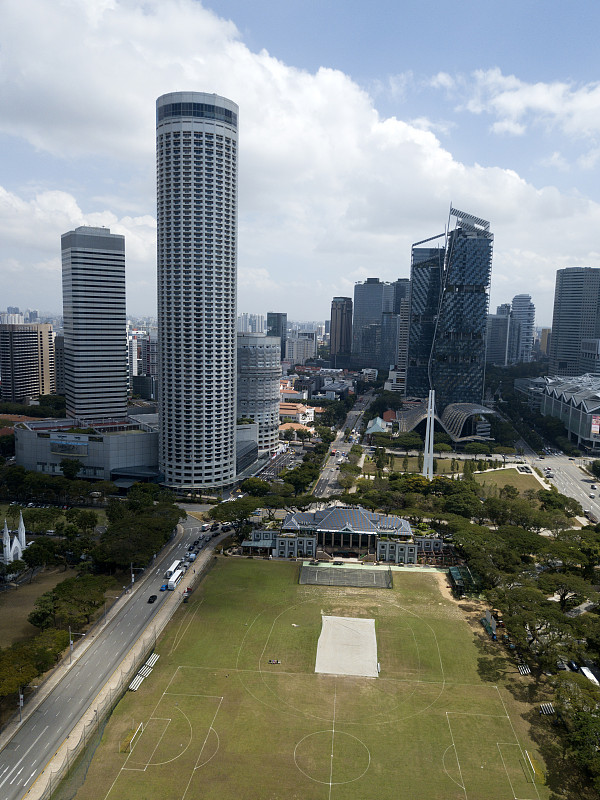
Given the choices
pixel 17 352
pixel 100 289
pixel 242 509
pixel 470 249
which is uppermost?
pixel 470 249

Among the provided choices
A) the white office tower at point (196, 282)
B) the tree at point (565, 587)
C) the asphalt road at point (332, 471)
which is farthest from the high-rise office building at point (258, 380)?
the tree at point (565, 587)

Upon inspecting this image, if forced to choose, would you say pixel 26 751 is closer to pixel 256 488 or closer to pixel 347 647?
pixel 347 647

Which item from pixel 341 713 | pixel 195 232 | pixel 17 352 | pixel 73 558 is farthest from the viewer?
pixel 17 352

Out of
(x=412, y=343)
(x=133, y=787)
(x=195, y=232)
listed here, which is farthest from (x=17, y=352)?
(x=133, y=787)

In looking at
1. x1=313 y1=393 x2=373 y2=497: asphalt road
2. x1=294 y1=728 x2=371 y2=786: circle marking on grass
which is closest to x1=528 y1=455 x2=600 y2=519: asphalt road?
x1=313 y1=393 x2=373 y2=497: asphalt road

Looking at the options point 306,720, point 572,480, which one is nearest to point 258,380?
point 572,480

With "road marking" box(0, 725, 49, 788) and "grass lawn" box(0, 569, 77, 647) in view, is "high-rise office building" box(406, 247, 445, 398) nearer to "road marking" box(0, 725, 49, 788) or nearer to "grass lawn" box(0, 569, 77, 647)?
"grass lawn" box(0, 569, 77, 647)

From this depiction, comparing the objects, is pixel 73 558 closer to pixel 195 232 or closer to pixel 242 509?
pixel 242 509
